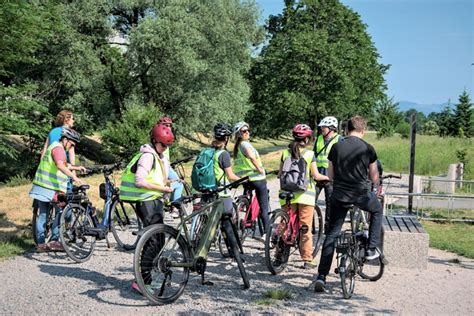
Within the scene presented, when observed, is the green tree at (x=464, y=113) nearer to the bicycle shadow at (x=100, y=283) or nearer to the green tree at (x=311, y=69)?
the green tree at (x=311, y=69)

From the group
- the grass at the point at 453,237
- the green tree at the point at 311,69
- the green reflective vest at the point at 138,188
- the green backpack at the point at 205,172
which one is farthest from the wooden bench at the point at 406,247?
the green tree at the point at 311,69

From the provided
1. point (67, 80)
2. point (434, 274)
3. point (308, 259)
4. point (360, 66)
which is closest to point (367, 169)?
point (308, 259)

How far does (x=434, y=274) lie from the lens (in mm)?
6574

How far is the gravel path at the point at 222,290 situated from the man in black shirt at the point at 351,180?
496mm

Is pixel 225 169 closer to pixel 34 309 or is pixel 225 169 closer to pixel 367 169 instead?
pixel 367 169

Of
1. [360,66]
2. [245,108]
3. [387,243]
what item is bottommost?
[387,243]

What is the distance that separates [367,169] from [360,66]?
33.4 meters

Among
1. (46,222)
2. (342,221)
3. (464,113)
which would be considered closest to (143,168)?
(342,221)

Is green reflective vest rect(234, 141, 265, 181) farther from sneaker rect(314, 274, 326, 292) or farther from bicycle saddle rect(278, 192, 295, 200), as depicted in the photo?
sneaker rect(314, 274, 326, 292)

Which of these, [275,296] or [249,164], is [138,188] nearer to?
[275,296]

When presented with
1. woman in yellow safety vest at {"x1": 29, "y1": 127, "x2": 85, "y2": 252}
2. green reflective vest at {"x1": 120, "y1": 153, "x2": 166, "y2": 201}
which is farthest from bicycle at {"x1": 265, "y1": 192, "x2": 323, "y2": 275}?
woman in yellow safety vest at {"x1": 29, "y1": 127, "x2": 85, "y2": 252}

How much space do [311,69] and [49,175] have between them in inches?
1176

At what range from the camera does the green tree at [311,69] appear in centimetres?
3453

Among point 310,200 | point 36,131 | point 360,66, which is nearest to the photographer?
point 310,200
